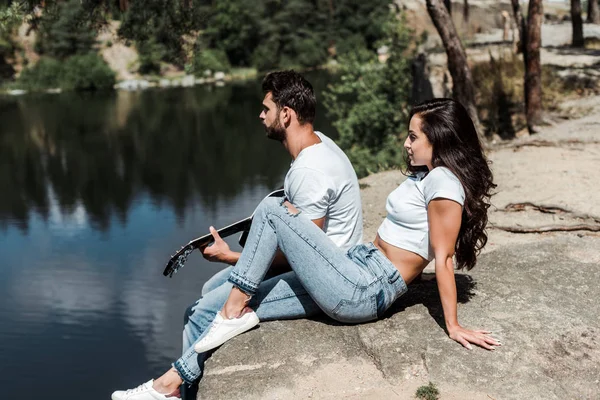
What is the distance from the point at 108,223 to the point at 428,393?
13.8m

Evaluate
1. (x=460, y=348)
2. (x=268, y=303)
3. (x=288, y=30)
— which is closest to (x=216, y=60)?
(x=288, y=30)

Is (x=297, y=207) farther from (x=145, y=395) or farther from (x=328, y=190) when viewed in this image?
(x=145, y=395)

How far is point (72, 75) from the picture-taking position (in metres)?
42.6

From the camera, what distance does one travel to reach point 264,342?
393 cm

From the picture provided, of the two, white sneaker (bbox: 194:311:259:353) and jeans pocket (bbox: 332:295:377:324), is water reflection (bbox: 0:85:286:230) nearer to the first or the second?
white sneaker (bbox: 194:311:259:353)

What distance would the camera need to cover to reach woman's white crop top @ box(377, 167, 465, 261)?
3.57 metres

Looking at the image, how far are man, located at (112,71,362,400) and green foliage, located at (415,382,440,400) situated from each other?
2.79ft

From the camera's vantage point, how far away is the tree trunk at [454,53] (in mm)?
10914

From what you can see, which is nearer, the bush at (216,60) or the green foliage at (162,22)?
the green foliage at (162,22)

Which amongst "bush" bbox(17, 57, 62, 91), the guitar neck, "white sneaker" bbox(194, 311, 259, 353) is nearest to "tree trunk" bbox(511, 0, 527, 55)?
the guitar neck

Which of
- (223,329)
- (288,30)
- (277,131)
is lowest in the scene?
(223,329)

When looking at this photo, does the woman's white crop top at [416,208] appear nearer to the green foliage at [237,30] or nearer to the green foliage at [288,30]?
the green foliage at [288,30]

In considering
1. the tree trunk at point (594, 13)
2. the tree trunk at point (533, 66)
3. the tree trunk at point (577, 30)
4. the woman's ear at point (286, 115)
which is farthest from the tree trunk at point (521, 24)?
the tree trunk at point (594, 13)

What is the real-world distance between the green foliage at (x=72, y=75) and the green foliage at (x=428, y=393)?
41.6 meters
